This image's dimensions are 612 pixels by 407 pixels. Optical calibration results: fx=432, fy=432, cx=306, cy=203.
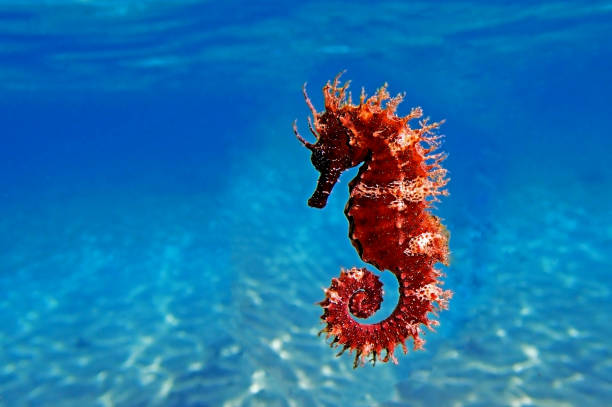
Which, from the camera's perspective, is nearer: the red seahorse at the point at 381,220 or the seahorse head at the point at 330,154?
the red seahorse at the point at 381,220

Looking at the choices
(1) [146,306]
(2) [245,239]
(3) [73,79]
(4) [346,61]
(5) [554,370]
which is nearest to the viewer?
(5) [554,370]

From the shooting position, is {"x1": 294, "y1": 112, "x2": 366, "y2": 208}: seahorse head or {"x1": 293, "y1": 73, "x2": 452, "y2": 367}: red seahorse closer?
{"x1": 293, "y1": 73, "x2": 452, "y2": 367}: red seahorse

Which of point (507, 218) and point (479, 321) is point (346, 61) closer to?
point (507, 218)

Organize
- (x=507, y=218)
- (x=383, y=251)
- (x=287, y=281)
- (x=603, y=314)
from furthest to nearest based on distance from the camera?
(x=507, y=218) < (x=287, y=281) < (x=603, y=314) < (x=383, y=251)

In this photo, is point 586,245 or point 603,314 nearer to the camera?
point 603,314

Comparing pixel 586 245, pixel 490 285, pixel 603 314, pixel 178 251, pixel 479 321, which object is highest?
pixel 178 251

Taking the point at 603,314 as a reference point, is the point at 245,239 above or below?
above

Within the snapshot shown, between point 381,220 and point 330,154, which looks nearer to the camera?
point 381,220

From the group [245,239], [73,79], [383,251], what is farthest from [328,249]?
[73,79]
